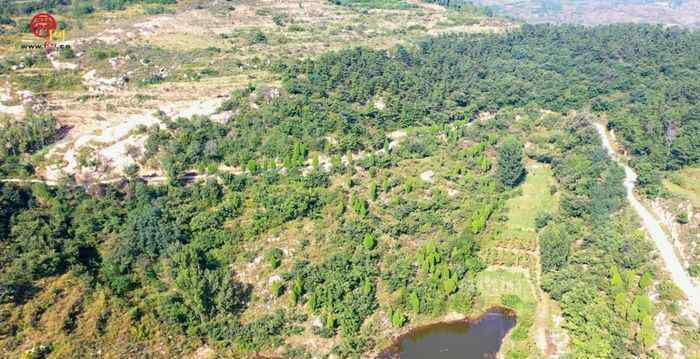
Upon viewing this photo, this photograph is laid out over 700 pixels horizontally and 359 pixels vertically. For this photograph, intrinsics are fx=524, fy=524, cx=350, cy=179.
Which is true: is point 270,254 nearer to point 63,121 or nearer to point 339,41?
point 63,121

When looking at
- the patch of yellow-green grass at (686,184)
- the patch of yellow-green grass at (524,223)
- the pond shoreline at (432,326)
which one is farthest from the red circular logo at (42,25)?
the patch of yellow-green grass at (686,184)

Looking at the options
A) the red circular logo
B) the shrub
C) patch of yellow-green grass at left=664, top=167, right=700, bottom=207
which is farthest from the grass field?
the red circular logo

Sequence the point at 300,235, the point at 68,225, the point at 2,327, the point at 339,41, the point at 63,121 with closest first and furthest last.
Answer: the point at 2,327
the point at 68,225
the point at 300,235
the point at 63,121
the point at 339,41

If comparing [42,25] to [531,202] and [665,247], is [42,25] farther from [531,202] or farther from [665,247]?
[665,247]

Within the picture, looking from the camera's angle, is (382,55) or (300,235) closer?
(300,235)

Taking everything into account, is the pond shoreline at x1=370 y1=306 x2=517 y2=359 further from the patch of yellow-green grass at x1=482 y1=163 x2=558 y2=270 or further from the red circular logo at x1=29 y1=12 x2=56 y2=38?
the red circular logo at x1=29 y1=12 x2=56 y2=38

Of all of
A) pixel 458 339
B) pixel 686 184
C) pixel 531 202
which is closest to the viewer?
pixel 458 339

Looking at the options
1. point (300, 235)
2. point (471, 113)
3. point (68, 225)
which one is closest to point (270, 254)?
point (300, 235)

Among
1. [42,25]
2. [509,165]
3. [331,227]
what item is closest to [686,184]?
[509,165]
